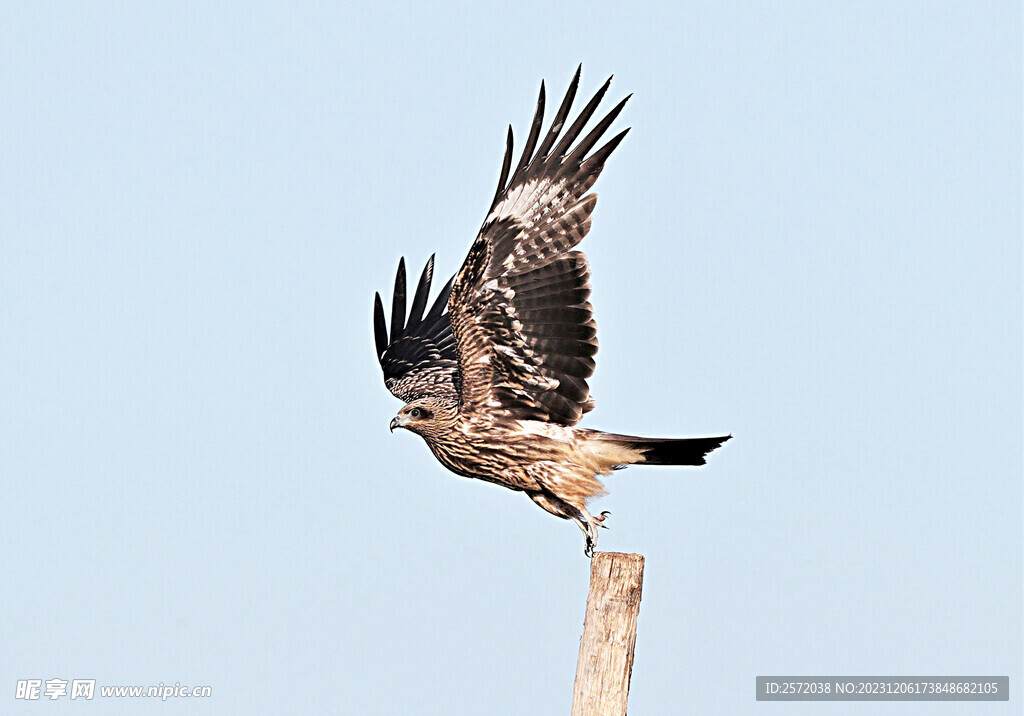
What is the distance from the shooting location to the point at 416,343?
9781 mm

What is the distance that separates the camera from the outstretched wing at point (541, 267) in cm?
684

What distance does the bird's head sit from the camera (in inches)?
297

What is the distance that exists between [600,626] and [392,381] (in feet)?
12.4

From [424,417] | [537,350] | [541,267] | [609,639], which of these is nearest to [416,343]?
[424,417]

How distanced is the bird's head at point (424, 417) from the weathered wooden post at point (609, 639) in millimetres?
1822

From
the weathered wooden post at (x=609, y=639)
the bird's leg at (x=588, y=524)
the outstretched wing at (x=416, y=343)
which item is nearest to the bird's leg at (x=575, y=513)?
the bird's leg at (x=588, y=524)

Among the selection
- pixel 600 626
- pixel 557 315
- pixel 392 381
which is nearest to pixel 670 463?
pixel 557 315

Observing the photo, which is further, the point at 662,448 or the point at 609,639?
the point at 662,448

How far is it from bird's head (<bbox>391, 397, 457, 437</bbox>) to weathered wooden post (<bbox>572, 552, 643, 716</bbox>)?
182 centimetres

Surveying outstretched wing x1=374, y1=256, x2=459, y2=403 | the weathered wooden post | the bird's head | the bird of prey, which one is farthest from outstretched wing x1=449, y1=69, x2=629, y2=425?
outstretched wing x1=374, y1=256, x2=459, y2=403

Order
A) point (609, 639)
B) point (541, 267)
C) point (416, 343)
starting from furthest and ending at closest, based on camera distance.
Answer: point (416, 343) → point (541, 267) → point (609, 639)

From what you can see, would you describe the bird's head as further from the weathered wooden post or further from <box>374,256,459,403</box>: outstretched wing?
the weathered wooden post

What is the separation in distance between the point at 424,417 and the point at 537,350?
924 mm

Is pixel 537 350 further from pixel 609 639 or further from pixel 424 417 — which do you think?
pixel 609 639
